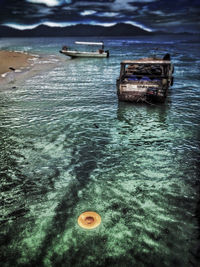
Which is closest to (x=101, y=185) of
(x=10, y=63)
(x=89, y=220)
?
(x=89, y=220)

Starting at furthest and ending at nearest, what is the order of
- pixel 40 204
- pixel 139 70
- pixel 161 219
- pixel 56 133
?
pixel 139 70 < pixel 56 133 < pixel 40 204 < pixel 161 219

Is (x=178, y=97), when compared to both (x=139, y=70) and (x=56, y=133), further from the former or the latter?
(x=56, y=133)

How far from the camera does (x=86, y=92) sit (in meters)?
14.4

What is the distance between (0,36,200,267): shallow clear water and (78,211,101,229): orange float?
141mm

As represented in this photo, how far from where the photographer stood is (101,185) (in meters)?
5.30

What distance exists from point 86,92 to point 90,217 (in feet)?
37.6

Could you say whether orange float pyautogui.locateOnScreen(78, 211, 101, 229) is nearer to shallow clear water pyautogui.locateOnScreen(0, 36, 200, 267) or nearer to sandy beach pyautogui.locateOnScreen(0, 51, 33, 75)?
shallow clear water pyautogui.locateOnScreen(0, 36, 200, 267)

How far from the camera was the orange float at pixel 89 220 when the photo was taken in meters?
4.12

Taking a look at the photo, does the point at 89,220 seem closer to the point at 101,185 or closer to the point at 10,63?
the point at 101,185

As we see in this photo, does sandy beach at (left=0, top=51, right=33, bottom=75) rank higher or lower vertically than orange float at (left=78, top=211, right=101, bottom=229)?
higher

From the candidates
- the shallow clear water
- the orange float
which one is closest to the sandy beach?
the shallow clear water

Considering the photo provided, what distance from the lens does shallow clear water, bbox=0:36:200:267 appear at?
3633 mm

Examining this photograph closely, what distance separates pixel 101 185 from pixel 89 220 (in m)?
1.19

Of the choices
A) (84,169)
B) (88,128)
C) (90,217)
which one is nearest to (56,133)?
(88,128)
